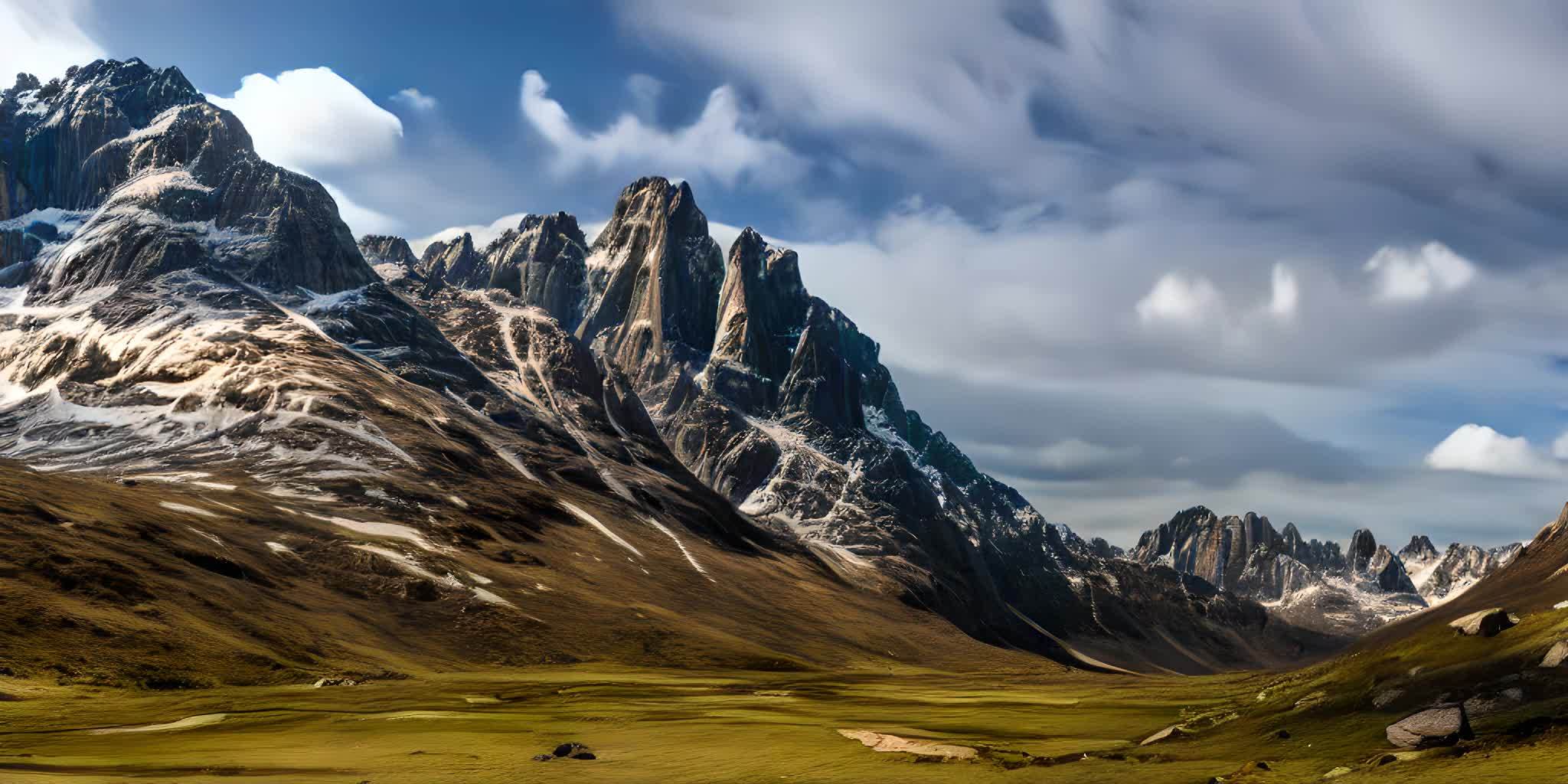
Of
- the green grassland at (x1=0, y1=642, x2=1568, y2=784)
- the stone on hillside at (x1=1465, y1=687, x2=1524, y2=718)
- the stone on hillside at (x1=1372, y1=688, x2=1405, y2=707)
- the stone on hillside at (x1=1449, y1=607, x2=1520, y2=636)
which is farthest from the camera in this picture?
the stone on hillside at (x1=1449, y1=607, x2=1520, y2=636)

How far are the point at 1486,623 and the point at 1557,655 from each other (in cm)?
937

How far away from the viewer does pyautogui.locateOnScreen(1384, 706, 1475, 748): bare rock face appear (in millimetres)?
46500

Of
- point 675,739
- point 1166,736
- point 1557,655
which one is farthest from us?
point 675,739

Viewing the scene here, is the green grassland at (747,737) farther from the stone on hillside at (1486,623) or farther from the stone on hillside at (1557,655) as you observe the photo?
the stone on hillside at (1557,655)

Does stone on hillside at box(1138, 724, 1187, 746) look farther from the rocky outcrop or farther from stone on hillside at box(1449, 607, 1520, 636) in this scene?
the rocky outcrop

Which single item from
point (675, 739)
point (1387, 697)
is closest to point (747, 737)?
point (675, 739)

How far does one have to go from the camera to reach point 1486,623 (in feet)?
195

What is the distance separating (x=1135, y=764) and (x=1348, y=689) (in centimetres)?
1562

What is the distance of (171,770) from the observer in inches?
2402

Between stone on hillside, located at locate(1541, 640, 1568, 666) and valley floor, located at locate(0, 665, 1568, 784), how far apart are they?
16.9 ft

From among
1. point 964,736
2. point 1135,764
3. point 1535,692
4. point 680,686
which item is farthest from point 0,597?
point 1535,692

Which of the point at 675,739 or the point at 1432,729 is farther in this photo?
the point at 675,739

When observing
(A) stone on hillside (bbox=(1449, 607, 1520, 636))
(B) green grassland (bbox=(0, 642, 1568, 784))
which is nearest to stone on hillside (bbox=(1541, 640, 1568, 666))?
(B) green grassland (bbox=(0, 642, 1568, 784))

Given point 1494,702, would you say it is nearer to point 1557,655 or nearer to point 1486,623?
point 1557,655
